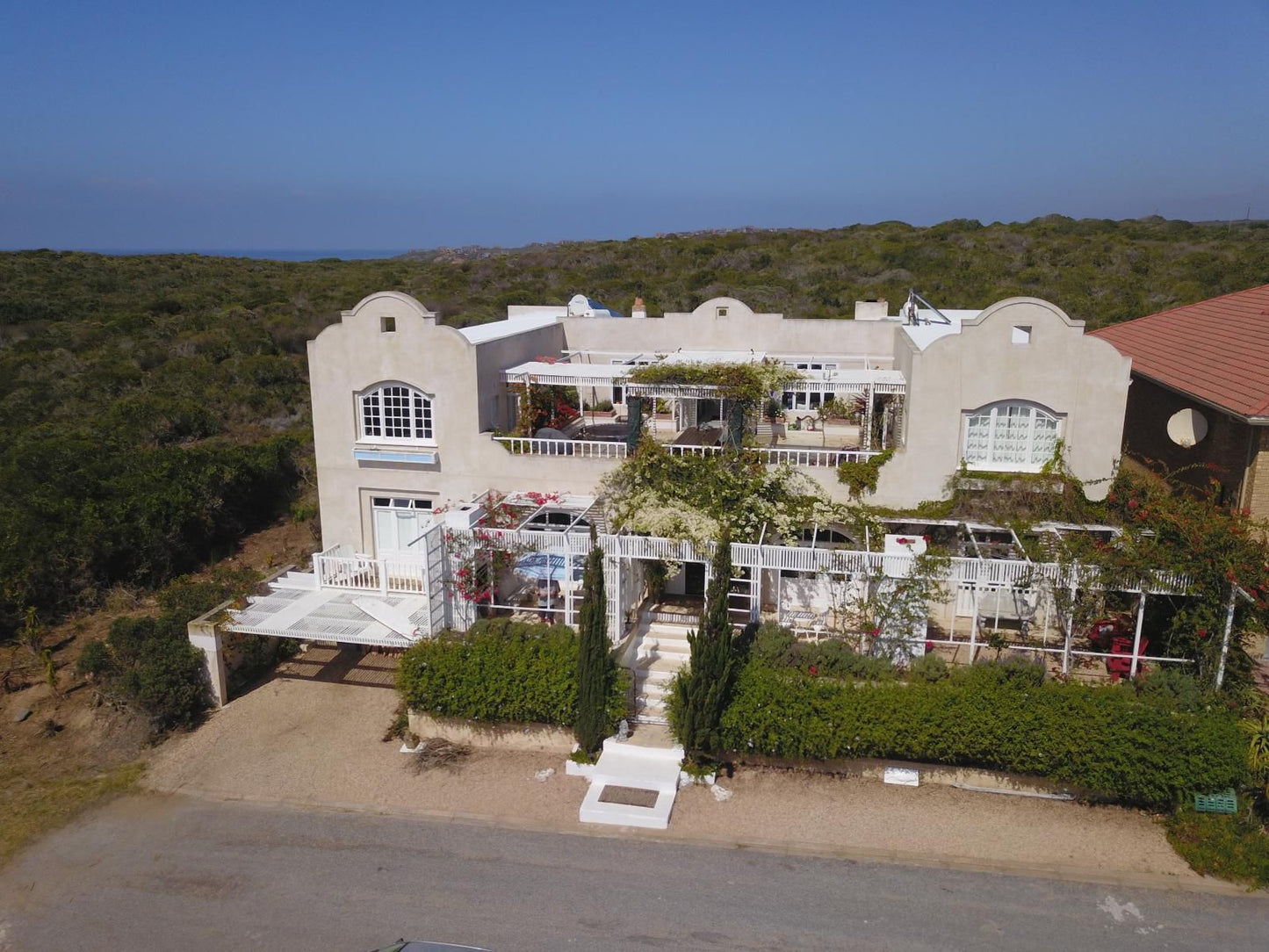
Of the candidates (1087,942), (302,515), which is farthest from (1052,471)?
(302,515)

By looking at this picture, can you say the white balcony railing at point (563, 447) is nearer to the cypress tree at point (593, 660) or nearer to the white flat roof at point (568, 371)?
the white flat roof at point (568, 371)

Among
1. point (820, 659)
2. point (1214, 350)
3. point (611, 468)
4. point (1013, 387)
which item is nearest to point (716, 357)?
point (611, 468)

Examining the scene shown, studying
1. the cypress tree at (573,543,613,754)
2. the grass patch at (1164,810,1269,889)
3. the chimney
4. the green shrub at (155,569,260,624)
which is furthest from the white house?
the chimney

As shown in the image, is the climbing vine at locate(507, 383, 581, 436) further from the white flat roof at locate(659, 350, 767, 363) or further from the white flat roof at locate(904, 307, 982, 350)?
the white flat roof at locate(904, 307, 982, 350)

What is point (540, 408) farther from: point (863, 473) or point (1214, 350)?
point (1214, 350)

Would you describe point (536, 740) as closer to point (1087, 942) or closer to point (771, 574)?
point (771, 574)

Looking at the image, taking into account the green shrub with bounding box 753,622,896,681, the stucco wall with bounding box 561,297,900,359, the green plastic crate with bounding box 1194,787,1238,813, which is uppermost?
the stucco wall with bounding box 561,297,900,359

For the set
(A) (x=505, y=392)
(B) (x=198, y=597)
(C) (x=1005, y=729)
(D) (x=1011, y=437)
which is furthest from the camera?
(A) (x=505, y=392)

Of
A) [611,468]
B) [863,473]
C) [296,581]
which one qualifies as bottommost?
[296,581]
